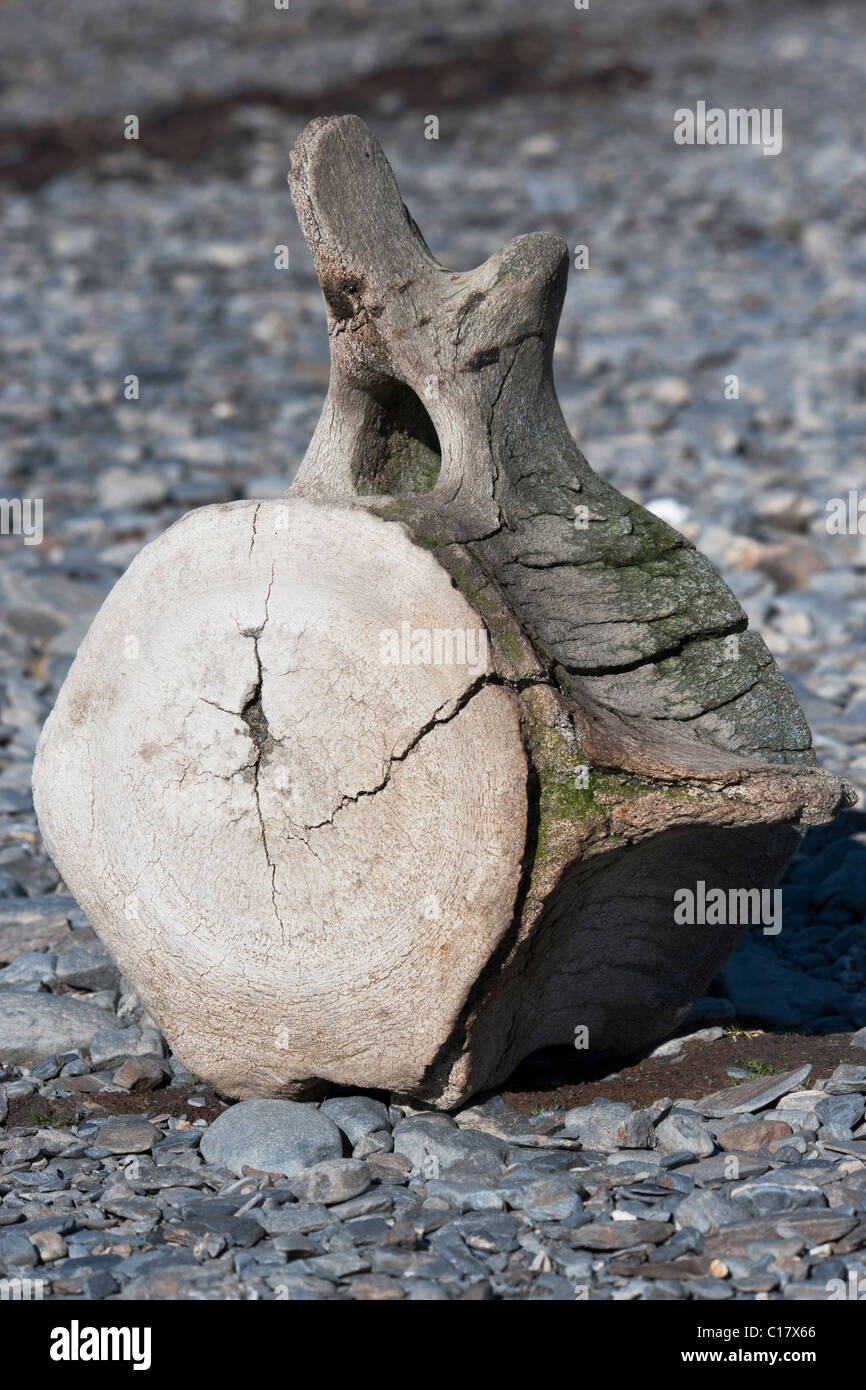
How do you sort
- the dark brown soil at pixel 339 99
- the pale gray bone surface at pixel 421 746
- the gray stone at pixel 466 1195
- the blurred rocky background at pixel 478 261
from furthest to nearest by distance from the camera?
the dark brown soil at pixel 339 99
the blurred rocky background at pixel 478 261
the pale gray bone surface at pixel 421 746
the gray stone at pixel 466 1195

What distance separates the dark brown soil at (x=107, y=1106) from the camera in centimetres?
429

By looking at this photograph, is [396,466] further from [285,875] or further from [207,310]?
[207,310]

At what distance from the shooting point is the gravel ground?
358 centimetres

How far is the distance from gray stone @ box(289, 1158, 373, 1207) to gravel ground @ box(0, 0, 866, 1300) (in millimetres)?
13

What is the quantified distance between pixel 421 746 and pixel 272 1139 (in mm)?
1071

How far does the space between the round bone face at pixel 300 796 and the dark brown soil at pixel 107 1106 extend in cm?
19

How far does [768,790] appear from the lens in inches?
152

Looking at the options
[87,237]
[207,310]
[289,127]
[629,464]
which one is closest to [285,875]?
[629,464]

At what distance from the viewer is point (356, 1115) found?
411cm

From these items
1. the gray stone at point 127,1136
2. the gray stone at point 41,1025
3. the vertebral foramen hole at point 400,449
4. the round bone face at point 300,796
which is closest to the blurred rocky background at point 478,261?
the gray stone at point 41,1025

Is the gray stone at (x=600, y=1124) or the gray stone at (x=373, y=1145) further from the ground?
the gray stone at (x=600, y=1124)

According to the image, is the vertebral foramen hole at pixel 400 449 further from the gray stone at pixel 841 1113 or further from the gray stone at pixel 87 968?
the gray stone at pixel 841 1113

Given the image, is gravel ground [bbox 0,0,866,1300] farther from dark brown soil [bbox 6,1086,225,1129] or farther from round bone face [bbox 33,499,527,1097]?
round bone face [bbox 33,499,527,1097]

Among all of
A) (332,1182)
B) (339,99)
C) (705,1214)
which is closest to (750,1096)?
(705,1214)
